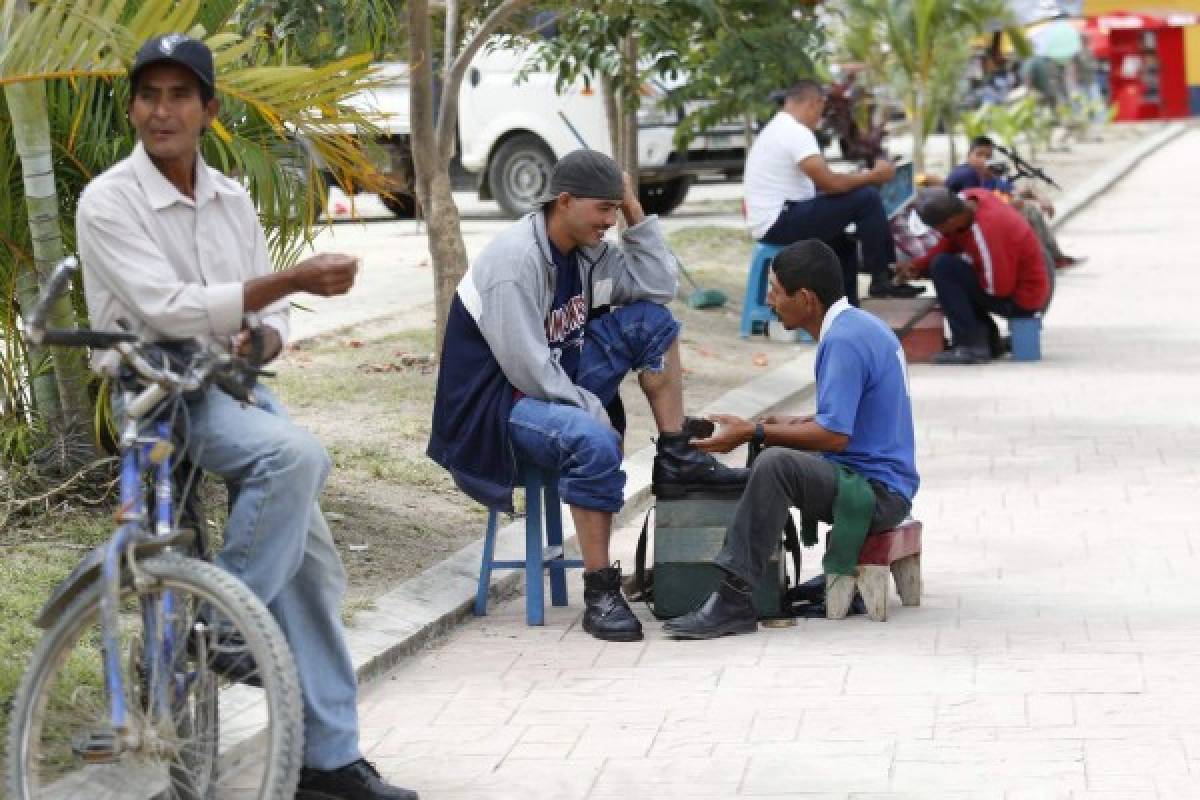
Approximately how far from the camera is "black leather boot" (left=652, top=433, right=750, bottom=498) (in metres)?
7.25

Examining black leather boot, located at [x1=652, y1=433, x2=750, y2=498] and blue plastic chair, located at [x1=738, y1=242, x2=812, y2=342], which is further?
blue plastic chair, located at [x1=738, y1=242, x2=812, y2=342]

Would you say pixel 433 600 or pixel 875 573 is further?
pixel 433 600

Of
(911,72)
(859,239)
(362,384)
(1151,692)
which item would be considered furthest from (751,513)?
(911,72)

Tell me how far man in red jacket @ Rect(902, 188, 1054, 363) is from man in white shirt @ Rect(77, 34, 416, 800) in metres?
8.72

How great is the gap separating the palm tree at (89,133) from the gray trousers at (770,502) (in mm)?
1775

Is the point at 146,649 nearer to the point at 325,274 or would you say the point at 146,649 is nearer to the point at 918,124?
the point at 325,274

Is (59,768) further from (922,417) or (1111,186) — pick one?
(1111,186)

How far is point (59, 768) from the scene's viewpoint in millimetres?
4656

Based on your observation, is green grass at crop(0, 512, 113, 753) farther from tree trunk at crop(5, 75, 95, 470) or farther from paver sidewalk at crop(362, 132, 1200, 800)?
paver sidewalk at crop(362, 132, 1200, 800)

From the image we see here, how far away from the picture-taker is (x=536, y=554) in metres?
7.25

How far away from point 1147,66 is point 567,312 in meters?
48.2

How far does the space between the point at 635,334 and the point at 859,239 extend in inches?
263

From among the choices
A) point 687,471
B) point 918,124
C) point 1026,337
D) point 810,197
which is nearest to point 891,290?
point 810,197

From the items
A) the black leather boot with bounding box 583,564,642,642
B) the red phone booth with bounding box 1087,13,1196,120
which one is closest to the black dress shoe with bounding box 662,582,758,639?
the black leather boot with bounding box 583,564,642,642
